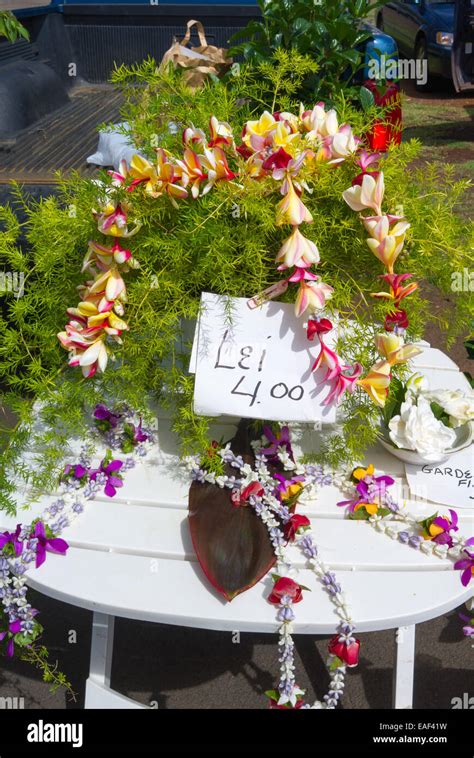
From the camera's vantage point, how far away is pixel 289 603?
125 cm

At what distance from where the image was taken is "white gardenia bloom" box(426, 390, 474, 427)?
4.96 feet

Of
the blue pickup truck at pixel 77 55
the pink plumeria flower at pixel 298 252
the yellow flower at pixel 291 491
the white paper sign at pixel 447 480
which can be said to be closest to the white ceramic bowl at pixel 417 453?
the white paper sign at pixel 447 480

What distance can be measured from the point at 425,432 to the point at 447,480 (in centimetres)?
15

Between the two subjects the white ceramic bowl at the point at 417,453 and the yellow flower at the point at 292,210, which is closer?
the yellow flower at the point at 292,210

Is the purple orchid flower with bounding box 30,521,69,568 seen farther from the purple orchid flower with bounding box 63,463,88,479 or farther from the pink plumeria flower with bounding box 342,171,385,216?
the pink plumeria flower with bounding box 342,171,385,216

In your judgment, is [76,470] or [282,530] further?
[76,470]

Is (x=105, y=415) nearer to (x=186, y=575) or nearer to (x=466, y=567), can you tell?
(x=186, y=575)

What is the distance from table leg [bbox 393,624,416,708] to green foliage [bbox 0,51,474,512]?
1.46 feet

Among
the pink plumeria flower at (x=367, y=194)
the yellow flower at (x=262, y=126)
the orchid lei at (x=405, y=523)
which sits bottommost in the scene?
the orchid lei at (x=405, y=523)

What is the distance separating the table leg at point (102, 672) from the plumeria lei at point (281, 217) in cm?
66

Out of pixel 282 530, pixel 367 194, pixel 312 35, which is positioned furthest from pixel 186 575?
pixel 312 35

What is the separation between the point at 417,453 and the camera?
151cm

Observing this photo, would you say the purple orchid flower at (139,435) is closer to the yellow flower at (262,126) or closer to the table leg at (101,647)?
the table leg at (101,647)

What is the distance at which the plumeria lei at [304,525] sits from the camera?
1252mm
